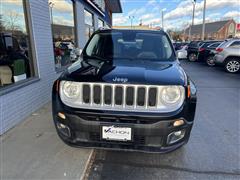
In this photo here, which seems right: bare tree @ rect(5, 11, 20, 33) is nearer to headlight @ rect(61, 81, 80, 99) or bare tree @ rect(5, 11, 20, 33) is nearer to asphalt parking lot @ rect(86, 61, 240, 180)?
headlight @ rect(61, 81, 80, 99)

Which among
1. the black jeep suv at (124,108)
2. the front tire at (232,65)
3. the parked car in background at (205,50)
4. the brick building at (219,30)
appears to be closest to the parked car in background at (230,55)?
the front tire at (232,65)

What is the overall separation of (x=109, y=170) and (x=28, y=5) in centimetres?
380

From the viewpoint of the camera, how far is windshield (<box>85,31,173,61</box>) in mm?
3804

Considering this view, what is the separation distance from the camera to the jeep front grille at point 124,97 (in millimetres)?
2594

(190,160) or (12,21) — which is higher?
(12,21)

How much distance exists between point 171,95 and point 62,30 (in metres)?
5.98

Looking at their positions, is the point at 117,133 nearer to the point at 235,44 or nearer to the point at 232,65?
the point at 232,65

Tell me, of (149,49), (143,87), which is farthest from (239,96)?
(143,87)

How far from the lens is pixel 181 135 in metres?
2.74

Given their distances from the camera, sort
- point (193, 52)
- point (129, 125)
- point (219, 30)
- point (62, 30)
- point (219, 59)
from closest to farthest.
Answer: point (129, 125) < point (62, 30) < point (219, 59) < point (193, 52) < point (219, 30)

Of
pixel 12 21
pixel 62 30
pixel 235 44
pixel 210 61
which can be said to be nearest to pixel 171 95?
pixel 12 21

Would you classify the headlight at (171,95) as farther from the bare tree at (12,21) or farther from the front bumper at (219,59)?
the front bumper at (219,59)

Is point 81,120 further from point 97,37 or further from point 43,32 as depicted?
point 43,32

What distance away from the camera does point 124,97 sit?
2.61 m
